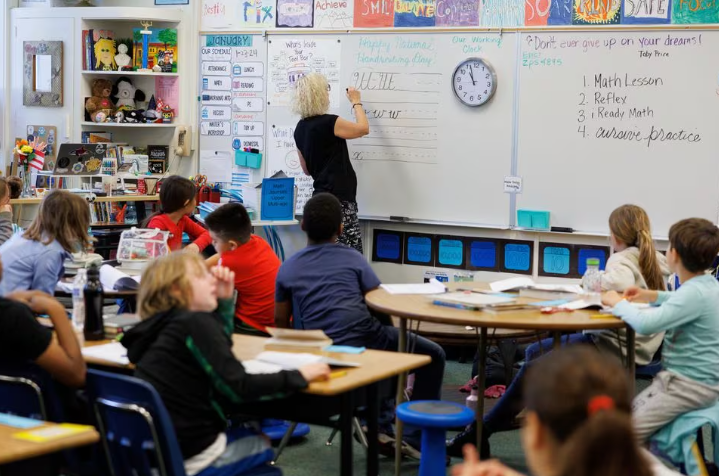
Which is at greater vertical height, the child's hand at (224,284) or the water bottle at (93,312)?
the child's hand at (224,284)

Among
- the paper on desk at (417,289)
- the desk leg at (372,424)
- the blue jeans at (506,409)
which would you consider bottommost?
the blue jeans at (506,409)

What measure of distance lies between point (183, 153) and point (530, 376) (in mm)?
6744

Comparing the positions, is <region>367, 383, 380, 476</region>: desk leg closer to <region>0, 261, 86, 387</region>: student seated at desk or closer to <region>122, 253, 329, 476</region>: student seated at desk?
<region>122, 253, 329, 476</region>: student seated at desk

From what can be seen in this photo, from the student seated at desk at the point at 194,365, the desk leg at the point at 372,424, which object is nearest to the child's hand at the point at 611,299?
the desk leg at the point at 372,424

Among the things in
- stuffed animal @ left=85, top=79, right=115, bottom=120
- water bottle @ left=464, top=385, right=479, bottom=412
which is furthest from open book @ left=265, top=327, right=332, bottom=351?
stuffed animal @ left=85, top=79, right=115, bottom=120

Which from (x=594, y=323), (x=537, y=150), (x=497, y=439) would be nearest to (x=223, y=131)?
(x=537, y=150)

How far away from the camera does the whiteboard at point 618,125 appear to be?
646 centimetres

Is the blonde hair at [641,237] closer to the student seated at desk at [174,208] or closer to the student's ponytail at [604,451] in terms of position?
the student seated at desk at [174,208]

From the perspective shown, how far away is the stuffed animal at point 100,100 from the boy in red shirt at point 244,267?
3.82 m

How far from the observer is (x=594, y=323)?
3744 millimetres

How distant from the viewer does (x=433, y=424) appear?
353cm

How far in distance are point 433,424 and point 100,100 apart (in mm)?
5627

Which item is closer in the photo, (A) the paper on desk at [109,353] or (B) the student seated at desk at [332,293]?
(A) the paper on desk at [109,353]

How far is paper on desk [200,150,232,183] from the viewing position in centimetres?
795
